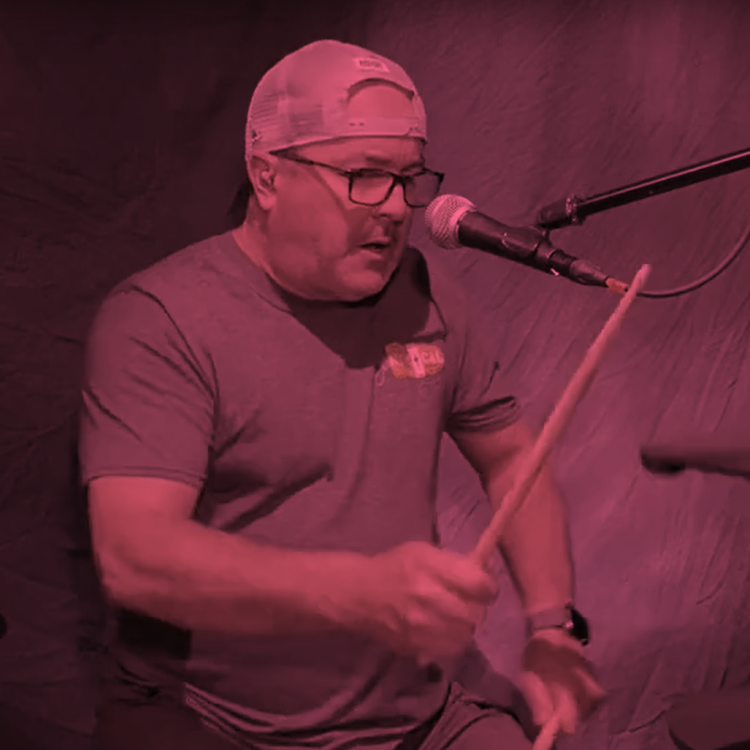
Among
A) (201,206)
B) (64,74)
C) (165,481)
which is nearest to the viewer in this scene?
(165,481)

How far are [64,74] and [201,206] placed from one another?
0.30 metres

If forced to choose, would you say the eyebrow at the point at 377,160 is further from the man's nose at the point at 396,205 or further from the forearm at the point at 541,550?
the forearm at the point at 541,550

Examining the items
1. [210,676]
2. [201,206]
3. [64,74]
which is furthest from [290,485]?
[64,74]

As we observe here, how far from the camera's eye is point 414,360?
1.09 meters

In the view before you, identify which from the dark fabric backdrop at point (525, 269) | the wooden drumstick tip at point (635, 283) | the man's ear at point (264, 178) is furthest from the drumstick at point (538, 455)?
the dark fabric backdrop at point (525, 269)

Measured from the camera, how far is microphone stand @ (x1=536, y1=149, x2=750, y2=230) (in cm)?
95

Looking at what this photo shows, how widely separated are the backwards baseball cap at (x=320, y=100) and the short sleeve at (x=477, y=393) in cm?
31

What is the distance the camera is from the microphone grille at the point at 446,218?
38.9 inches

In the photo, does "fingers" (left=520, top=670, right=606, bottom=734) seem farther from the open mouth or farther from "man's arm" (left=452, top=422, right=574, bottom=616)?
the open mouth

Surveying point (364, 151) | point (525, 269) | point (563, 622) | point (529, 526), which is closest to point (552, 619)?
point (563, 622)

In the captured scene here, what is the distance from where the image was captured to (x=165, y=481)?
0.90 m

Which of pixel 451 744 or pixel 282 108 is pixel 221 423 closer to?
pixel 282 108

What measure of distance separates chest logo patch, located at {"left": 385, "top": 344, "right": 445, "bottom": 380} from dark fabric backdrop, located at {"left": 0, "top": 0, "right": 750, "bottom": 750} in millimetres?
572

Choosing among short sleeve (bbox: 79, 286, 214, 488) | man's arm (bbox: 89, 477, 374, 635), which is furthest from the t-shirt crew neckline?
man's arm (bbox: 89, 477, 374, 635)
